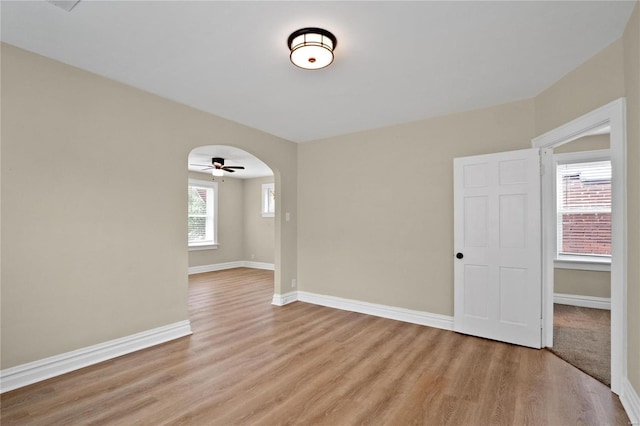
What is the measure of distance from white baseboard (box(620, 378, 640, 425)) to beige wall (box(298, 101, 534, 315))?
1.74 m

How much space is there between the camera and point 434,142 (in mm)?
4082

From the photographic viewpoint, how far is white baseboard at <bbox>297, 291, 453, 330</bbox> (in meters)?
3.94

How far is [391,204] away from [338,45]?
8.08 feet

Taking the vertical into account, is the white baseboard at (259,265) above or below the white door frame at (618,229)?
below

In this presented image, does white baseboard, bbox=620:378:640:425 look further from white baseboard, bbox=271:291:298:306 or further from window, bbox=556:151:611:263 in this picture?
white baseboard, bbox=271:291:298:306

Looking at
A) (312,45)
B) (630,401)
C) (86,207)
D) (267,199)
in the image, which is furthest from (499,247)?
(267,199)

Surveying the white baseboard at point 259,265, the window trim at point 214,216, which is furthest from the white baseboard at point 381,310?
the window trim at point 214,216

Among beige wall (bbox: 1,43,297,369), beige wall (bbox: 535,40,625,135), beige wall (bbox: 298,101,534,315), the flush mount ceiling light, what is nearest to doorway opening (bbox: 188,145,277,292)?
beige wall (bbox: 298,101,534,315)

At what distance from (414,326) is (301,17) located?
3.63 m

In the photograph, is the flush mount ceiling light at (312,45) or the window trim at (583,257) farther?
the window trim at (583,257)

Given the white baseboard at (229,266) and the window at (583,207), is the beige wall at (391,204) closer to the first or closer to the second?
the window at (583,207)

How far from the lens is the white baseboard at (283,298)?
16.2 ft

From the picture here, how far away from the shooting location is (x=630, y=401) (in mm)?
2113

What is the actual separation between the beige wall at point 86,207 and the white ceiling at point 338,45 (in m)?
0.28
